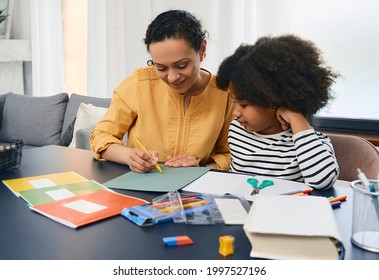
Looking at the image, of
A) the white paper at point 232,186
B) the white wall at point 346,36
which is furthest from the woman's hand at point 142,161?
the white wall at point 346,36

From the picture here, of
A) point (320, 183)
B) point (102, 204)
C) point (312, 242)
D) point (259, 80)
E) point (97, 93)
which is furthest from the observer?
point (97, 93)

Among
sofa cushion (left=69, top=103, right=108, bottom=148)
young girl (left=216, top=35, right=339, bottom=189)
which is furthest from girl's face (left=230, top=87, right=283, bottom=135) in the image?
sofa cushion (left=69, top=103, right=108, bottom=148)

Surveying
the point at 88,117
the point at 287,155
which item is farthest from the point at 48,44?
the point at 287,155

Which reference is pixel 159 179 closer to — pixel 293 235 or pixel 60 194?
pixel 60 194

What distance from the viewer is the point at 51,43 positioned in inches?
152

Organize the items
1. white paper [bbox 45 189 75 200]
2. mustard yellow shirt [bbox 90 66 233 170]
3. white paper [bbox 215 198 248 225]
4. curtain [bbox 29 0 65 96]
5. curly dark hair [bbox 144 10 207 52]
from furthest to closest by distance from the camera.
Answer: curtain [bbox 29 0 65 96] → mustard yellow shirt [bbox 90 66 233 170] → curly dark hair [bbox 144 10 207 52] → white paper [bbox 45 189 75 200] → white paper [bbox 215 198 248 225]

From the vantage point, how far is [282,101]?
117 cm

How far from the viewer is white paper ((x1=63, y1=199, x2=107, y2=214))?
2.76ft

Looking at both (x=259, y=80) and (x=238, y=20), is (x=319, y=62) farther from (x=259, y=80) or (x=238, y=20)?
(x=238, y=20)

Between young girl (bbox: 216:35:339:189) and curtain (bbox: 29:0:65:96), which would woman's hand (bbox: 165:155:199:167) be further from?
curtain (bbox: 29:0:65:96)

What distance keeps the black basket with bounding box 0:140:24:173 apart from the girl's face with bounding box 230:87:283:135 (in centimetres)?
61

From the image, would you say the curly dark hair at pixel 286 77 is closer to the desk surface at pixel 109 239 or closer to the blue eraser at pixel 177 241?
the desk surface at pixel 109 239

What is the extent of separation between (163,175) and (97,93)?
2515 mm

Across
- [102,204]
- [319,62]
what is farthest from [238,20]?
[102,204]
